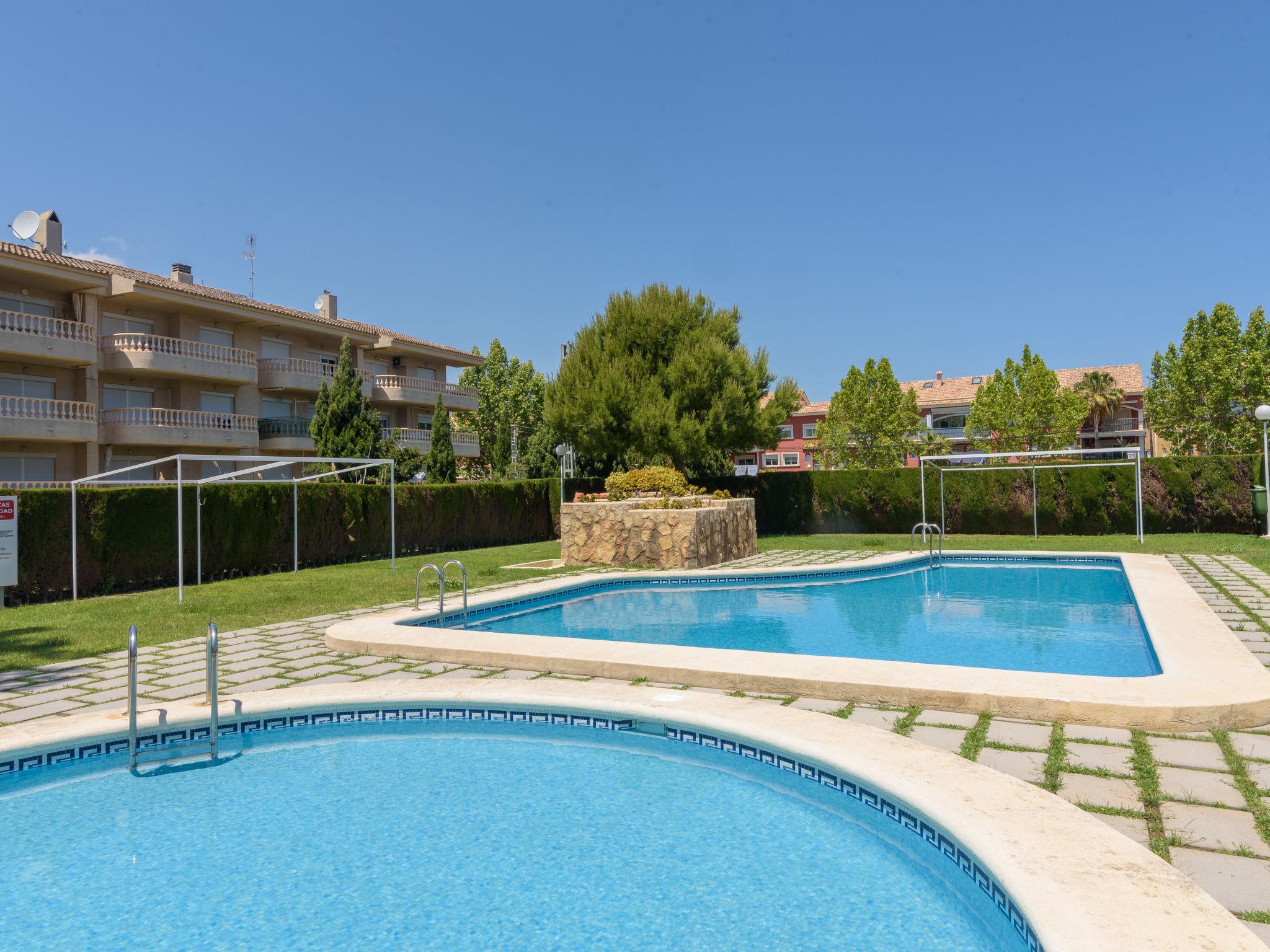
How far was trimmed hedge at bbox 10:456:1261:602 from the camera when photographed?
13.2 metres

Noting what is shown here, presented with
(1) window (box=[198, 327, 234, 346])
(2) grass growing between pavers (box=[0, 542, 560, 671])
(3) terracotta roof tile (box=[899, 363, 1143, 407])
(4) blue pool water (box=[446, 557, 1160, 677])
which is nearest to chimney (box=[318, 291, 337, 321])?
(1) window (box=[198, 327, 234, 346])

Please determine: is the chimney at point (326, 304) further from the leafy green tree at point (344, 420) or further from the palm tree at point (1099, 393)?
the palm tree at point (1099, 393)

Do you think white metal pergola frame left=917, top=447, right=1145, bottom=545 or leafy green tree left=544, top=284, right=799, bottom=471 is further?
leafy green tree left=544, top=284, right=799, bottom=471

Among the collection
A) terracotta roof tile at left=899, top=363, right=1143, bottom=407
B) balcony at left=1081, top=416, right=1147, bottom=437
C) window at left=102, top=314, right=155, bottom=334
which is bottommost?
balcony at left=1081, top=416, right=1147, bottom=437

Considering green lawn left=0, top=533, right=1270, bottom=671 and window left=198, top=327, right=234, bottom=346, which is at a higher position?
window left=198, top=327, right=234, bottom=346

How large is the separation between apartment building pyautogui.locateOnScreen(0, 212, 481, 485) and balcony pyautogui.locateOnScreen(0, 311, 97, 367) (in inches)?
1.4

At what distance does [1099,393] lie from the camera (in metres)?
57.6

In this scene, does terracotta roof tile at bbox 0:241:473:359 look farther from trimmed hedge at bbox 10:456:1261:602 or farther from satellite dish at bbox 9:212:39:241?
trimmed hedge at bbox 10:456:1261:602

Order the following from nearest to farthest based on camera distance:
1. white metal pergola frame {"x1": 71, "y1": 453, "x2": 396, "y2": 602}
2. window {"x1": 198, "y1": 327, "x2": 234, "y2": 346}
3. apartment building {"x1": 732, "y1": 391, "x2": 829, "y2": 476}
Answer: white metal pergola frame {"x1": 71, "y1": 453, "x2": 396, "y2": 602} → window {"x1": 198, "y1": 327, "x2": 234, "y2": 346} → apartment building {"x1": 732, "y1": 391, "x2": 829, "y2": 476}

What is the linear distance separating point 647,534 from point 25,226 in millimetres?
24291

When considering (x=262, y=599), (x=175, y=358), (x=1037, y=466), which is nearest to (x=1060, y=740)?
(x=262, y=599)

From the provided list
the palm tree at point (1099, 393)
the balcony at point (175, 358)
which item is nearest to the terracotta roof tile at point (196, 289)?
the balcony at point (175, 358)

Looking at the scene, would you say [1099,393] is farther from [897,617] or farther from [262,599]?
[262,599]

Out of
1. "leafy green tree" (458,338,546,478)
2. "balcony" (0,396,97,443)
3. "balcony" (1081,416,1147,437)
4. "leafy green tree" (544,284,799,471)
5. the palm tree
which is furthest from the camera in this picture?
"balcony" (1081,416,1147,437)
